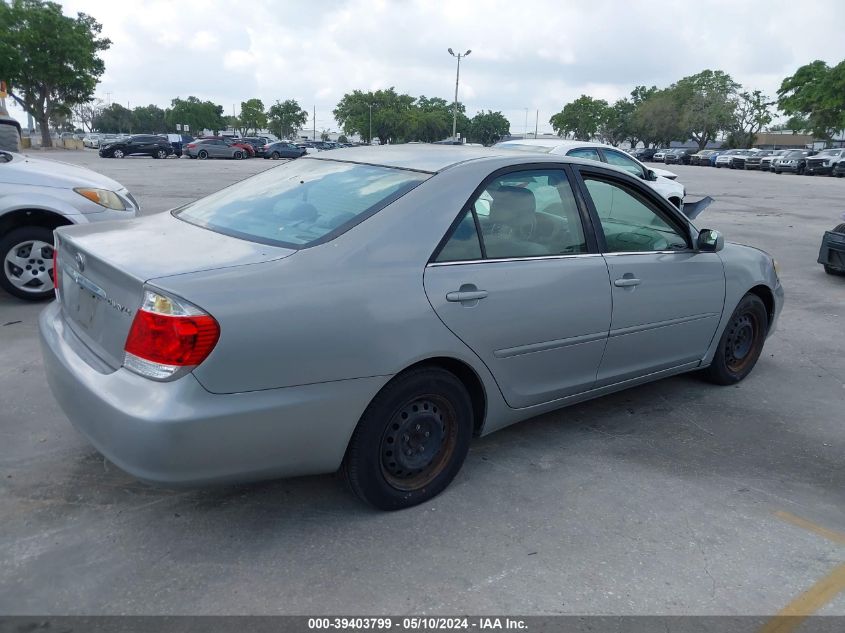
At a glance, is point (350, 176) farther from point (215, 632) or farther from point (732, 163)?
point (732, 163)

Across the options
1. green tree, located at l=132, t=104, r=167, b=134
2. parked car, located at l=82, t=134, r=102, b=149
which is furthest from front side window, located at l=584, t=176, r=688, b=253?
green tree, located at l=132, t=104, r=167, b=134

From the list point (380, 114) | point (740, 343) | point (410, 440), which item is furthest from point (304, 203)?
point (380, 114)

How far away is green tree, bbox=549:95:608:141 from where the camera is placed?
337 feet

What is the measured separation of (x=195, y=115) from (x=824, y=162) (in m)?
86.6

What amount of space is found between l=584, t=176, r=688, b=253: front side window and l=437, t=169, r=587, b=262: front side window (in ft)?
0.67

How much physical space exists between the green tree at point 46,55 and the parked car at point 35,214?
47.9 meters

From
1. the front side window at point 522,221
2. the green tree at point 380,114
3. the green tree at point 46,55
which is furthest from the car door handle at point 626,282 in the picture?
the green tree at point 380,114

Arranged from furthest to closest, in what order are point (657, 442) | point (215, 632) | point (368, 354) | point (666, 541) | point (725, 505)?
point (657, 442) < point (725, 505) < point (666, 541) < point (368, 354) < point (215, 632)

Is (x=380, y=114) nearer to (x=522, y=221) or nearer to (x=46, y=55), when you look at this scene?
(x=46, y=55)

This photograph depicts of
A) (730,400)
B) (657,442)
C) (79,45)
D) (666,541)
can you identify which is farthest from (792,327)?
(79,45)

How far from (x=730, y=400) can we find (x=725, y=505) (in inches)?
60.1

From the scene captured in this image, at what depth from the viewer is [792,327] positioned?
21.6 feet

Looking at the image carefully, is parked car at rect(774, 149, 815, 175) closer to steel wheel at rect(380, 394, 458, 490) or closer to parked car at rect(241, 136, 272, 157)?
parked car at rect(241, 136, 272, 157)

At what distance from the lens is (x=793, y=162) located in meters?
41.4
